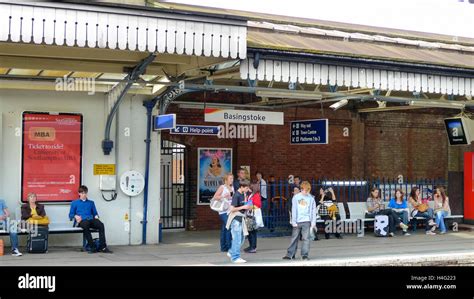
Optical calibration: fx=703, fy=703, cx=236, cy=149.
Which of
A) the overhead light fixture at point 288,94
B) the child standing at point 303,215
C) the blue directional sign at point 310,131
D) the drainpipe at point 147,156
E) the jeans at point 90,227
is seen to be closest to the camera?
the child standing at point 303,215

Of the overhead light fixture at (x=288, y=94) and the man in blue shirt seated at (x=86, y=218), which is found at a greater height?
the overhead light fixture at (x=288, y=94)

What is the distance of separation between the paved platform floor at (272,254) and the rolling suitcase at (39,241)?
15 cm

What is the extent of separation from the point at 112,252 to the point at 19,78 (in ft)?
13.0

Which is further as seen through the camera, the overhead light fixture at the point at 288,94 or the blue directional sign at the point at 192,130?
the blue directional sign at the point at 192,130

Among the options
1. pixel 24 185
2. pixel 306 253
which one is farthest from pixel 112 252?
pixel 306 253

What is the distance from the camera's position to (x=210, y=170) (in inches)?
728

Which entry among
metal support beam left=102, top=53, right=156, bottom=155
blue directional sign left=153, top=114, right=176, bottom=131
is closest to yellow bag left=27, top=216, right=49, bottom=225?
metal support beam left=102, top=53, right=156, bottom=155

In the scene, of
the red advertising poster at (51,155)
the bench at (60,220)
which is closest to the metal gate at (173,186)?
the red advertising poster at (51,155)

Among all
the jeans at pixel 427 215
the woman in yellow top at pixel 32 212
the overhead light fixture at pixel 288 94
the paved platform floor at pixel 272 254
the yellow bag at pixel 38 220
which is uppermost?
Answer: the overhead light fixture at pixel 288 94

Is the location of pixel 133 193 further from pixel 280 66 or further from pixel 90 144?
pixel 280 66

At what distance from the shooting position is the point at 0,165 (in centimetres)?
1414

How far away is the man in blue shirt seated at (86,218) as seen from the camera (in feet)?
45.7

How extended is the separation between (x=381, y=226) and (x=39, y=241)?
28.4 ft

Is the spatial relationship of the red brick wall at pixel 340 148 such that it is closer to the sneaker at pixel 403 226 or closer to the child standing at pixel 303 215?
the sneaker at pixel 403 226
